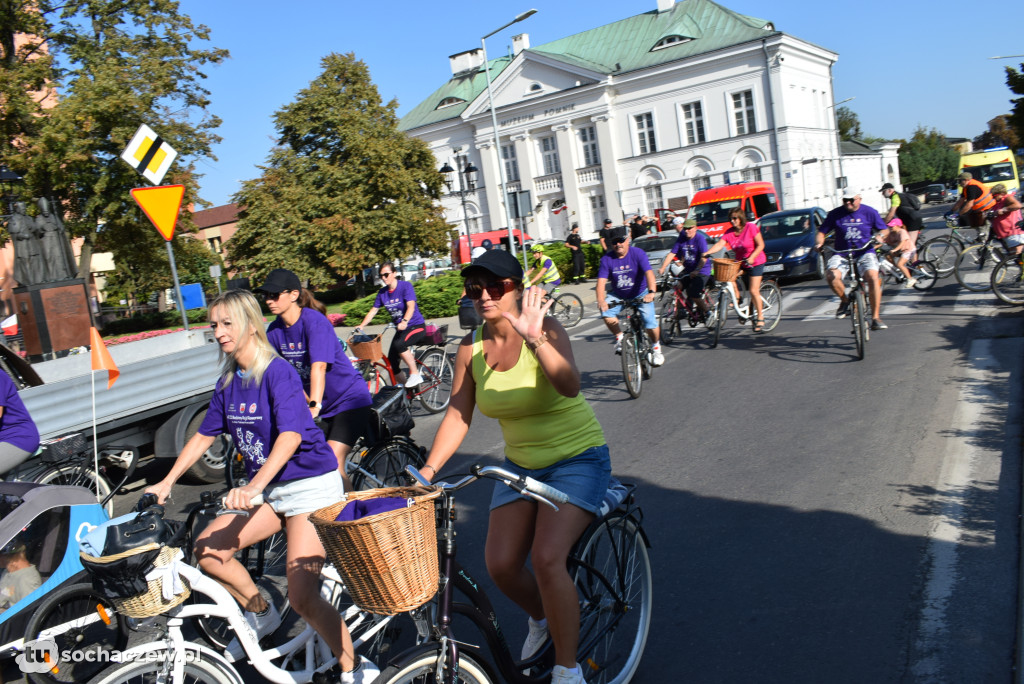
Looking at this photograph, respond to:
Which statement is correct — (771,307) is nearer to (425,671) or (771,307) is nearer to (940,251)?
(940,251)

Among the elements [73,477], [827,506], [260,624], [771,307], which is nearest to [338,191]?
[771,307]

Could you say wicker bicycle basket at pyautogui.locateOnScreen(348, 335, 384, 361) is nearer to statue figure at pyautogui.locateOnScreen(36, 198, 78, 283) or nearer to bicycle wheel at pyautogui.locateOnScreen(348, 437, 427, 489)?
bicycle wheel at pyautogui.locateOnScreen(348, 437, 427, 489)

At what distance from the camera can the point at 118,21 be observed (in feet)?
92.6

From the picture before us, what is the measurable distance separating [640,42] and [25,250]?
1919 inches

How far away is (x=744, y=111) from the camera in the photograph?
49.7 meters

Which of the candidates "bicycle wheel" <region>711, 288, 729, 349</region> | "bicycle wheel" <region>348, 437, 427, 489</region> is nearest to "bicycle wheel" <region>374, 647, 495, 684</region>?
"bicycle wheel" <region>348, 437, 427, 489</region>

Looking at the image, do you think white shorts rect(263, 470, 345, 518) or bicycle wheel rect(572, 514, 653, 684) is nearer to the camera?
bicycle wheel rect(572, 514, 653, 684)

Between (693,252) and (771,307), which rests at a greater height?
(693,252)

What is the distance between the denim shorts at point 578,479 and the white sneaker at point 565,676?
0.59 m

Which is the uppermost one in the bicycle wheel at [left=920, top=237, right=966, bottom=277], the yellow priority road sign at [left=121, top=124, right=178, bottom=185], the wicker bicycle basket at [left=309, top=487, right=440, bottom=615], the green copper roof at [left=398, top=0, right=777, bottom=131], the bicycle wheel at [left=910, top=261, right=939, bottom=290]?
the green copper roof at [left=398, top=0, right=777, bottom=131]

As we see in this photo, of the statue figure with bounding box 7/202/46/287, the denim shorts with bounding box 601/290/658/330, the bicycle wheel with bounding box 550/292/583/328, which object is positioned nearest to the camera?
the denim shorts with bounding box 601/290/658/330

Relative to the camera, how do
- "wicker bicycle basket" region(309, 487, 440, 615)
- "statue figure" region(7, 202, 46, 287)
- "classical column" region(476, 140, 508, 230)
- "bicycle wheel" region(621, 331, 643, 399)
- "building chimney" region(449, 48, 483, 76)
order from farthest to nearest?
"building chimney" region(449, 48, 483, 76), "classical column" region(476, 140, 508, 230), "statue figure" region(7, 202, 46, 287), "bicycle wheel" region(621, 331, 643, 399), "wicker bicycle basket" region(309, 487, 440, 615)

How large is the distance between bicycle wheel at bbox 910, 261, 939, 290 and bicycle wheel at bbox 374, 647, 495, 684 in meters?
14.0

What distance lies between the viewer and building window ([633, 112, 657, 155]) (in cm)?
5291
